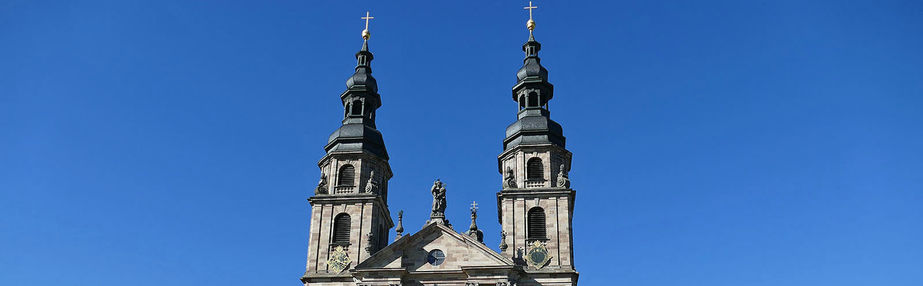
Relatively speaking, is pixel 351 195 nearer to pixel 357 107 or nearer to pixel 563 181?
pixel 357 107

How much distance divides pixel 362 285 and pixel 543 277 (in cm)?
767

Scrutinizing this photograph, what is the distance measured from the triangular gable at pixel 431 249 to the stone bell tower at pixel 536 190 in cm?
107

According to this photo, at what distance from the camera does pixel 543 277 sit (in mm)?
39906

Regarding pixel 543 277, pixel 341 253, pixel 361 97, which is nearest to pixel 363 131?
pixel 361 97

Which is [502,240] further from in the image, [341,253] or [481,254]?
[341,253]

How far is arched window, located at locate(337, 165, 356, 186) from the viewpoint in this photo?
4391 cm

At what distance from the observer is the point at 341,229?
42.6 m

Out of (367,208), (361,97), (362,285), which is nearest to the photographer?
(362,285)

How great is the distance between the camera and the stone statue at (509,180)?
1672 inches

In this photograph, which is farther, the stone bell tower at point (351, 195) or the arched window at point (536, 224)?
the stone bell tower at point (351, 195)

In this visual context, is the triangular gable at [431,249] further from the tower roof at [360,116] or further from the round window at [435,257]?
the tower roof at [360,116]

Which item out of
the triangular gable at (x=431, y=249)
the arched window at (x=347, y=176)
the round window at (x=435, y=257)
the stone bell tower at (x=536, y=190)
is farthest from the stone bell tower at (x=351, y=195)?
the stone bell tower at (x=536, y=190)

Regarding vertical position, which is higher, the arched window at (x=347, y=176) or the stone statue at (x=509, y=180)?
the arched window at (x=347, y=176)

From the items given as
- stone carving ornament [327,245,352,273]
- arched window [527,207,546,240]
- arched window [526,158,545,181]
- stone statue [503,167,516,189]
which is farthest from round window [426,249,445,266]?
arched window [526,158,545,181]
